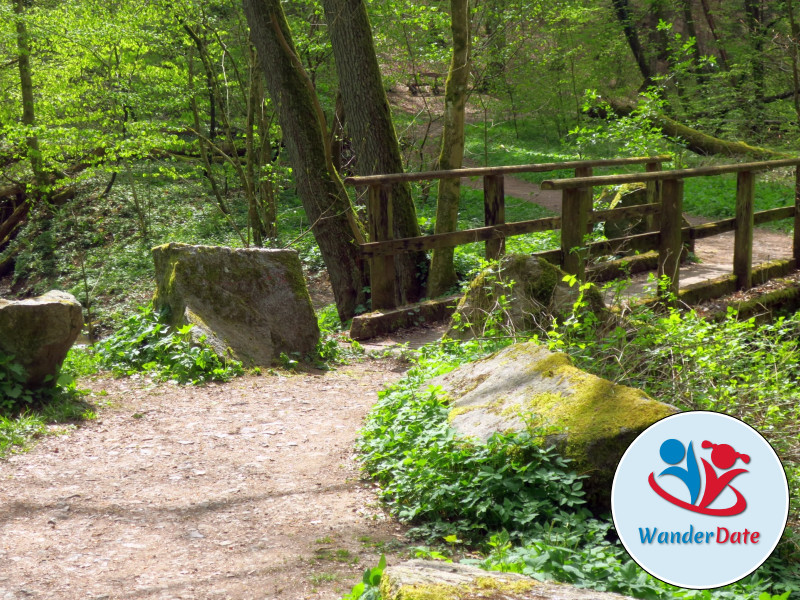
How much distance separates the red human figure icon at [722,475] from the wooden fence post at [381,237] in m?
5.92

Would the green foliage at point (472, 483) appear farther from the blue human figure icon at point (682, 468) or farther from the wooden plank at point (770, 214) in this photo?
the wooden plank at point (770, 214)

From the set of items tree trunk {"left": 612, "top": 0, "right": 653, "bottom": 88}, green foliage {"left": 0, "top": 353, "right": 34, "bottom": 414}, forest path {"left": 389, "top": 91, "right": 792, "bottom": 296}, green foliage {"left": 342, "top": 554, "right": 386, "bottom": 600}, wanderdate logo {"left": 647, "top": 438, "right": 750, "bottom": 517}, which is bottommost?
forest path {"left": 389, "top": 91, "right": 792, "bottom": 296}

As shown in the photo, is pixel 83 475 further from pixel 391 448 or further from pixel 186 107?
pixel 186 107

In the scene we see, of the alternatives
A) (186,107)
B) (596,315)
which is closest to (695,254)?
(596,315)

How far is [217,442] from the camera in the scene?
5.21 meters

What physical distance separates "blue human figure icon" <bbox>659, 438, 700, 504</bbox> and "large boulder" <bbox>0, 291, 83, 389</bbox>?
4.65 metres

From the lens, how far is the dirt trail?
3.26 meters

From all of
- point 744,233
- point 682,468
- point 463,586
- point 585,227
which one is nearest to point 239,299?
point 585,227

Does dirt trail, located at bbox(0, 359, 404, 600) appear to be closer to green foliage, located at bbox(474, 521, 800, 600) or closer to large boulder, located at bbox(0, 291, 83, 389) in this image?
large boulder, located at bbox(0, 291, 83, 389)

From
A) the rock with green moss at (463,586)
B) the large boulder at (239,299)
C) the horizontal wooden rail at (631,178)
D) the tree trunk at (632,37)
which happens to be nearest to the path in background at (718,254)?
the horizontal wooden rail at (631,178)

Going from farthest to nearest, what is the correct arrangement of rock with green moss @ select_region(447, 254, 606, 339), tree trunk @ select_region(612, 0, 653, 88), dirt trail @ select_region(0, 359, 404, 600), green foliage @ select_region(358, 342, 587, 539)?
1. tree trunk @ select_region(612, 0, 653, 88)
2. rock with green moss @ select_region(447, 254, 606, 339)
3. green foliage @ select_region(358, 342, 587, 539)
4. dirt trail @ select_region(0, 359, 404, 600)

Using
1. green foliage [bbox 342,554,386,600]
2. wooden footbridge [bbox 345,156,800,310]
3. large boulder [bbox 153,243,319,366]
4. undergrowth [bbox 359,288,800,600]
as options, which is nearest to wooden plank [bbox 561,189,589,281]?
wooden footbridge [bbox 345,156,800,310]

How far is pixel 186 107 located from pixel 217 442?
14411 millimetres

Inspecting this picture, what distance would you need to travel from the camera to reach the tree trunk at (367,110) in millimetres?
9578
